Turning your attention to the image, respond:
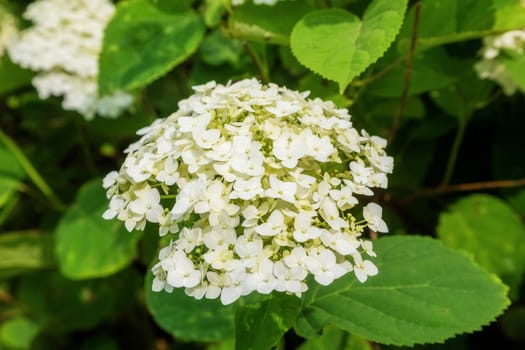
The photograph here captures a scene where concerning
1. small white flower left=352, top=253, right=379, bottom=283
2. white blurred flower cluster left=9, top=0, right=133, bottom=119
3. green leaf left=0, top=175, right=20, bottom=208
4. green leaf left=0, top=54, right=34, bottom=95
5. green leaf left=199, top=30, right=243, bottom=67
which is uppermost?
small white flower left=352, top=253, right=379, bottom=283

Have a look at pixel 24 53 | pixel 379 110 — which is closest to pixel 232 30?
pixel 379 110

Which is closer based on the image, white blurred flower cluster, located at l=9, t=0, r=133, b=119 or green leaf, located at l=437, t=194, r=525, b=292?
green leaf, located at l=437, t=194, r=525, b=292

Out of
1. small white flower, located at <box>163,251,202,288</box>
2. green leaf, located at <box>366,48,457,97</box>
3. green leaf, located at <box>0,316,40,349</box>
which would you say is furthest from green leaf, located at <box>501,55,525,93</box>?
green leaf, located at <box>0,316,40,349</box>

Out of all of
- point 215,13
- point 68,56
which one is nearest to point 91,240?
point 68,56

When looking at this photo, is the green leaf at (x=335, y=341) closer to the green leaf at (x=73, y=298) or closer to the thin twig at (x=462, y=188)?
the thin twig at (x=462, y=188)

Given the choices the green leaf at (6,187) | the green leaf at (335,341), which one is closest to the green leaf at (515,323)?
the green leaf at (335,341)

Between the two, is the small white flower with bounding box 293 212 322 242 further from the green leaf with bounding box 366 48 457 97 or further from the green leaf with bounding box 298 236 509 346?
the green leaf with bounding box 366 48 457 97

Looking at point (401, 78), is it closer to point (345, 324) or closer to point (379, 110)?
point (379, 110)
